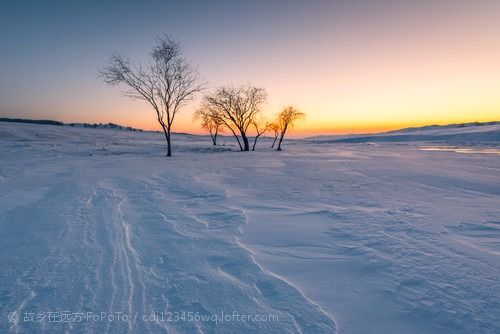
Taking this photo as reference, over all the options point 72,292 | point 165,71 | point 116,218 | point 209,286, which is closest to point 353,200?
point 209,286

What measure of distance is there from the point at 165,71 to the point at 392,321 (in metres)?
21.5

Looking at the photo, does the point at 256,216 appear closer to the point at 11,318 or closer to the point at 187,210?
the point at 187,210

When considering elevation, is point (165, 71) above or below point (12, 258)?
above

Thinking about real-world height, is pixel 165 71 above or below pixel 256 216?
above

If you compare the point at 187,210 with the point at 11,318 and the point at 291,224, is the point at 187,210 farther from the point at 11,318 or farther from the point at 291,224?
the point at 11,318

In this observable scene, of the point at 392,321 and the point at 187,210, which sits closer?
the point at 392,321

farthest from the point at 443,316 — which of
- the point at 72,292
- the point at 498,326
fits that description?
the point at 72,292

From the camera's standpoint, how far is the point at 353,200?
18.3ft

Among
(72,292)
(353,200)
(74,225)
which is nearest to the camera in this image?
(72,292)

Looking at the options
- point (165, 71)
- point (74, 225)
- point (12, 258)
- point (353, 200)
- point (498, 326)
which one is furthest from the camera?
point (165, 71)

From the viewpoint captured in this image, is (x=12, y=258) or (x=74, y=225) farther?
(x=74, y=225)

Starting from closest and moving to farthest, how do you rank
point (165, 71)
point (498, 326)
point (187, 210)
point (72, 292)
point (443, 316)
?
point (498, 326) < point (443, 316) < point (72, 292) < point (187, 210) < point (165, 71)

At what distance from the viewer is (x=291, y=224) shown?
4.14 metres

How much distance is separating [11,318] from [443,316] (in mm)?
3304
